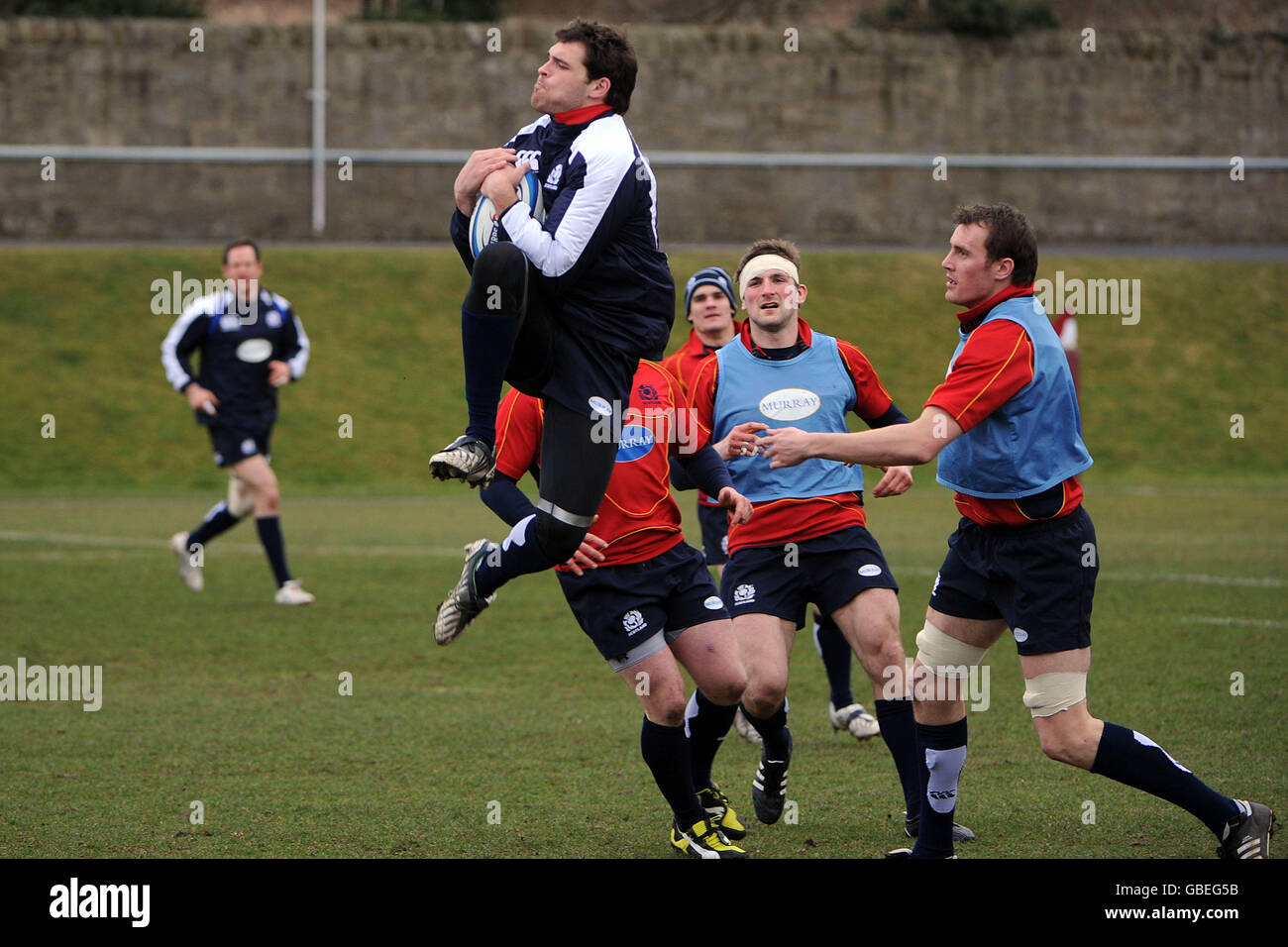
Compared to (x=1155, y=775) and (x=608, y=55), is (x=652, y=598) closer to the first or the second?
(x=1155, y=775)

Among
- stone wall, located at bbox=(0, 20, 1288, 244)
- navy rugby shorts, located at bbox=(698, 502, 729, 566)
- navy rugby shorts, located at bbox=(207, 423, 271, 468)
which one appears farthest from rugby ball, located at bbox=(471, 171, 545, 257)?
stone wall, located at bbox=(0, 20, 1288, 244)

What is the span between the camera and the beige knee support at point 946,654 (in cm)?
527

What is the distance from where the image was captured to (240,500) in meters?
12.0

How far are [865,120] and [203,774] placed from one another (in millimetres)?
27108

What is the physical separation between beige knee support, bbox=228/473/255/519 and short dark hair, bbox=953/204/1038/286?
26.4 feet

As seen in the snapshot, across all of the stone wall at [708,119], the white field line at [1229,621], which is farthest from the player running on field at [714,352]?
the stone wall at [708,119]

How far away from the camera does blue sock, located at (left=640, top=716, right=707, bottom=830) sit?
18.1ft

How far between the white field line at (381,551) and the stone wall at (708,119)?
14.6 metres

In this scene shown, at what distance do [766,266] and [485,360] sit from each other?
5.83 feet

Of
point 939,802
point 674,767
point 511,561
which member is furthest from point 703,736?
point 511,561
